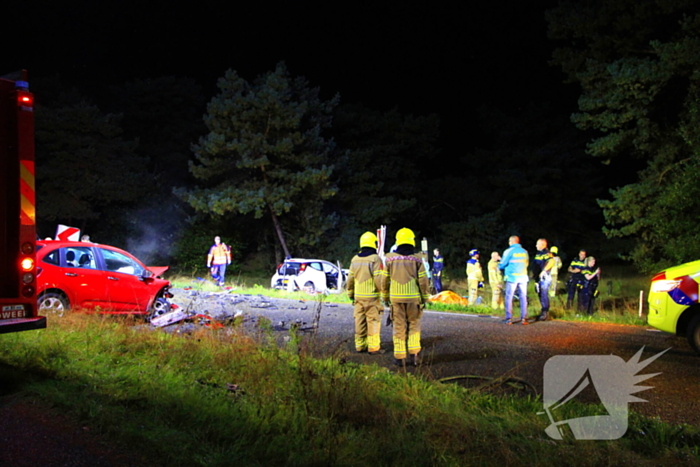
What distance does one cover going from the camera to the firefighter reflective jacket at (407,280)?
24.9 ft

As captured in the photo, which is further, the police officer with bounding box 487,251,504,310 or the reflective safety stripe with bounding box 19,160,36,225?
the police officer with bounding box 487,251,504,310

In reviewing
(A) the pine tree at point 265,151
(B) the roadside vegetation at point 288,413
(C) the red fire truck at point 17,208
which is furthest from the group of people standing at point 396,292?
(A) the pine tree at point 265,151

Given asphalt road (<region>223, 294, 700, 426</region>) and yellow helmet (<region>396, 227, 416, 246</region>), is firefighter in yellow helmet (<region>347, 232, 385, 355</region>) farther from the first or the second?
yellow helmet (<region>396, 227, 416, 246</region>)

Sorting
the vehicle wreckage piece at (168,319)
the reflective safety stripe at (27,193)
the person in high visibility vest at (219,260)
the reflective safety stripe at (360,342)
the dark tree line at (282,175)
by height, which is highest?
the dark tree line at (282,175)

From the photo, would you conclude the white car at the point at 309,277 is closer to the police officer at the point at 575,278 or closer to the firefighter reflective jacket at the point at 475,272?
the firefighter reflective jacket at the point at 475,272

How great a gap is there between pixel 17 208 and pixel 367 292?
447 cm

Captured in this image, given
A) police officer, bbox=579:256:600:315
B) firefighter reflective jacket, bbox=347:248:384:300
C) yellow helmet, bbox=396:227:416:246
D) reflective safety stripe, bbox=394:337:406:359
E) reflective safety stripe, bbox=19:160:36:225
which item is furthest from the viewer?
police officer, bbox=579:256:600:315

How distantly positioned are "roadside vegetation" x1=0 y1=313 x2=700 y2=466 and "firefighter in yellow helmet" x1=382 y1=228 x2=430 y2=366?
0.60 metres

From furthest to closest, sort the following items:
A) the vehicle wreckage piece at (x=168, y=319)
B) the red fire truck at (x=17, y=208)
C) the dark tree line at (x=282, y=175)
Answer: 1. the dark tree line at (x=282, y=175)
2. the vehicle wreckage piece at (x=168, y=319)
3. the red fire truck at (x=17, y=208)

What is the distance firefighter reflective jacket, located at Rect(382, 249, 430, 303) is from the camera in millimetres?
7582

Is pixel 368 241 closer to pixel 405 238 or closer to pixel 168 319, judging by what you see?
pixel 405 238

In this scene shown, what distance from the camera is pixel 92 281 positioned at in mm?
10023

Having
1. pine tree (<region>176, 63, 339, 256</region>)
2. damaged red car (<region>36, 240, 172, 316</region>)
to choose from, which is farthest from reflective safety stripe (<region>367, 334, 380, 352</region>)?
pine tree (<region>176, 63, 339, 256</region>)

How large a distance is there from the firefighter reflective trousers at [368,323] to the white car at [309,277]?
35.2 feet
